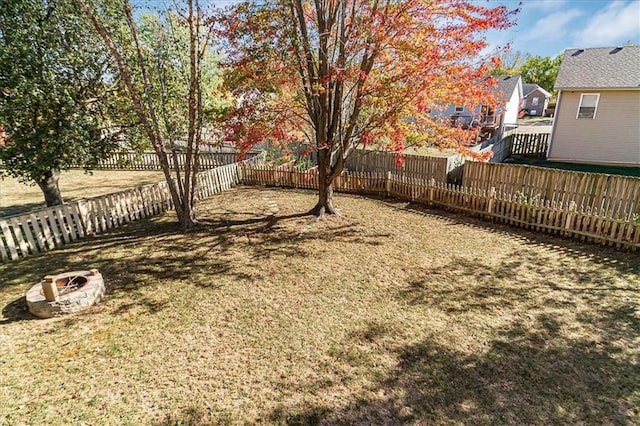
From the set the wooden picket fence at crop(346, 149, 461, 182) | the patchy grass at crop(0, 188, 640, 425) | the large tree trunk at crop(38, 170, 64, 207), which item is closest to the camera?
the patchy grass at crop(0, 188, 640, 425)

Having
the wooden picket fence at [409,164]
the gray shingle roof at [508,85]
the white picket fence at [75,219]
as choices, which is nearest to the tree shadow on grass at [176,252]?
the white picket fence at [75,219]

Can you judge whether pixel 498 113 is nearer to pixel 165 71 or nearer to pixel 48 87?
pixel 165 71

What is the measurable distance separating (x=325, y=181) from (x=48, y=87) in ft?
25.1

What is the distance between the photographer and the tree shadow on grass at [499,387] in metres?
3.62

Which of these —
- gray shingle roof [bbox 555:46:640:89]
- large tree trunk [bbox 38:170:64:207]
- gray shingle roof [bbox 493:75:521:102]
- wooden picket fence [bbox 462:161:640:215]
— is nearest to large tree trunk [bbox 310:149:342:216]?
wooden picket fence [bbox 462:161:640:215]

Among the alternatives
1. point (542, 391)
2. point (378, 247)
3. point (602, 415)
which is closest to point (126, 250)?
point (378, 247)

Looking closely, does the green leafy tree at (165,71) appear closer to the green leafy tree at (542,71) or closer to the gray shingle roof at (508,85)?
the gray shingle roof at (508,85)

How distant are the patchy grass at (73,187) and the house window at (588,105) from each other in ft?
74.5

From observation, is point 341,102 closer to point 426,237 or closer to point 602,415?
point 426,237

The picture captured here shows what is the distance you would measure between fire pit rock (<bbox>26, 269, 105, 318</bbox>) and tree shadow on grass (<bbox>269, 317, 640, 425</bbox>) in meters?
4.26


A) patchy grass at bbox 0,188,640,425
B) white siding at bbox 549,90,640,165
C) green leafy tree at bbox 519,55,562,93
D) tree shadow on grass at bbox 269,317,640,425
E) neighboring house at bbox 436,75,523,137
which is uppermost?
green leafy tree at bbox 519,55,562,93

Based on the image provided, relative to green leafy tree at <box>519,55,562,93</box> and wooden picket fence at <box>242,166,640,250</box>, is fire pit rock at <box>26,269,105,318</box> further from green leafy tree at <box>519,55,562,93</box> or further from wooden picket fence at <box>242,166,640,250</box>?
green leafy tree at <box>519,55,562,93</box>

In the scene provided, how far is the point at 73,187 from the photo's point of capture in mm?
14664

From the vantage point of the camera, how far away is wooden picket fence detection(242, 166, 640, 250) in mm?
7559
